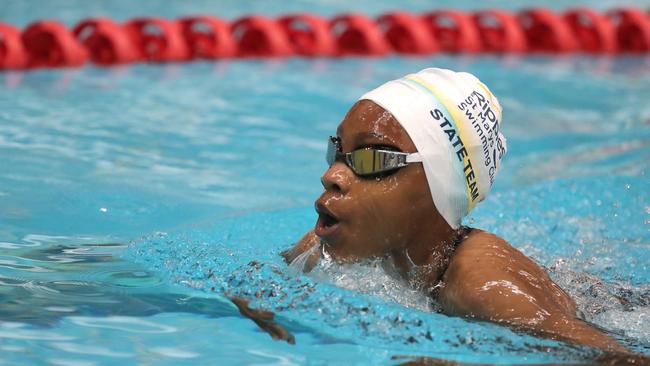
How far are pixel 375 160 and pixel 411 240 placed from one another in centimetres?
27

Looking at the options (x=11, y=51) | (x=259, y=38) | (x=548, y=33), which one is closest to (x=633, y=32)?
(x=548, y=33)

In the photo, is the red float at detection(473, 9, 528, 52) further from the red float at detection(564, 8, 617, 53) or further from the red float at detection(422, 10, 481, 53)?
the red float at detection(564, 8, 617, 53)

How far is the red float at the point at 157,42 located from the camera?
7895 millimetres

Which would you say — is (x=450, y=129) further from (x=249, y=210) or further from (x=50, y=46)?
(x=50, y=46)

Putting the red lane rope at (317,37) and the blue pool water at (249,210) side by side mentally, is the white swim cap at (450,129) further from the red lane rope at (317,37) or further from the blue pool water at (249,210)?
the red lane rope at (317,37)

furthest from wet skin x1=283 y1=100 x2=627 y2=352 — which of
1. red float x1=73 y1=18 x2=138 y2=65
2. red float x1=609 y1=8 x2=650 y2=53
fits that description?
red float x1=609 y1=8 x2=650 y2=53

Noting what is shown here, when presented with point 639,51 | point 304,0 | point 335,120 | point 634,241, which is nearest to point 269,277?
point 634,241

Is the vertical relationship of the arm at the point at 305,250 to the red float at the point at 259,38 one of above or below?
below

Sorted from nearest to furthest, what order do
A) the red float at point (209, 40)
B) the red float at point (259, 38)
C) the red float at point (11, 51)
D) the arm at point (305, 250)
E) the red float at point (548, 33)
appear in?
the arm at point (305, 250), the red float at point (11, 51), the red float at point (209, 40), the red float at point (259, 38), the red float at point (548, 33)

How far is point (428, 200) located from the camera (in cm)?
275

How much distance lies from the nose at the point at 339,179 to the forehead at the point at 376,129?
87 millimetres

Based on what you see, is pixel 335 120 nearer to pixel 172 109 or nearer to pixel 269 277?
pixel 172 109

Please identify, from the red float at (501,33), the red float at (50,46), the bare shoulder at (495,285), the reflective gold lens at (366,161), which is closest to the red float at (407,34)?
the red float at (501,33)

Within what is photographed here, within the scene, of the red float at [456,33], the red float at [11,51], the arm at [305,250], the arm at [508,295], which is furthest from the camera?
the red float at [456,33]
